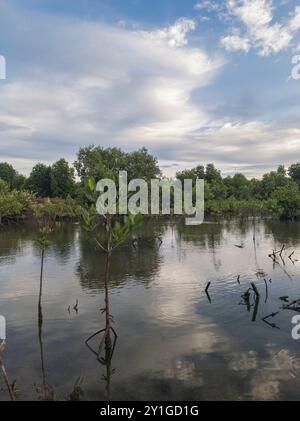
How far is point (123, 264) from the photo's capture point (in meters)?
36.0

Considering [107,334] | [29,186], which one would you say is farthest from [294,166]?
[107,334]

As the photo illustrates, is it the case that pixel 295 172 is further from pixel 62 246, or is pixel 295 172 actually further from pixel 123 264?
pixel 123 264

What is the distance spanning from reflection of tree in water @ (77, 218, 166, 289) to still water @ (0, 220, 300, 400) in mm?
166

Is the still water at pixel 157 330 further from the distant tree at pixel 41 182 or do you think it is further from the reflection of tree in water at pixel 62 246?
the distant tree at pixel 41 182

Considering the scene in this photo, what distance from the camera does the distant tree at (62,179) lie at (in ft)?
374

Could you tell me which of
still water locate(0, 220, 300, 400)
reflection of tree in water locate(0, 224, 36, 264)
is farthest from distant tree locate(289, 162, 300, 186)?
still water locate(0, 220, 300, 400)

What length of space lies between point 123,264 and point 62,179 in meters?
83.8

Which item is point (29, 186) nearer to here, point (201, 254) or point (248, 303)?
point (201, 254)

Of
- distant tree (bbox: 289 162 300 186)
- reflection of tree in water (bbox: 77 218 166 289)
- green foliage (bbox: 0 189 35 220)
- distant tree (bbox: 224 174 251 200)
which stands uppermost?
distant tree (bbox: 289 162 300 186)

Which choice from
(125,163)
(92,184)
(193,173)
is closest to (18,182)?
(125,163)

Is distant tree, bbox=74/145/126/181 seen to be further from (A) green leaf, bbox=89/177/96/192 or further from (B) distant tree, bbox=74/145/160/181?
(A) green leaf, bbox=89/177/96/192

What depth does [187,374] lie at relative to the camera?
14.7m

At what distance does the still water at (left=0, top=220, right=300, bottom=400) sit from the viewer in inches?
552

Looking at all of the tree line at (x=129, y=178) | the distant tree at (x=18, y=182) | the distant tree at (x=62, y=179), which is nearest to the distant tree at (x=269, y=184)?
the tree line at (x=129, y=178)
